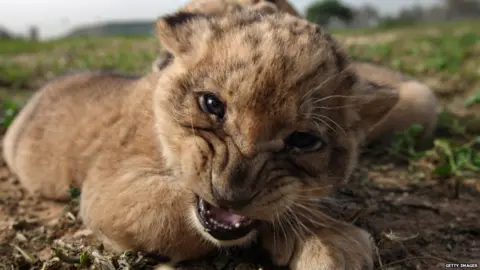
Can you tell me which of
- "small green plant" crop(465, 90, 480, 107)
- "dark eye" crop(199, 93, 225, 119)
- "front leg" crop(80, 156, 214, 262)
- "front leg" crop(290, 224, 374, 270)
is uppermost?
"dark eye" crop(199, 93, 225, 119)

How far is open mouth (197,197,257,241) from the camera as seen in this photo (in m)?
2.78

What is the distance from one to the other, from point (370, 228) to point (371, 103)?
880 mm

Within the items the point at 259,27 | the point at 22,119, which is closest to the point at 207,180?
the point at 259,27

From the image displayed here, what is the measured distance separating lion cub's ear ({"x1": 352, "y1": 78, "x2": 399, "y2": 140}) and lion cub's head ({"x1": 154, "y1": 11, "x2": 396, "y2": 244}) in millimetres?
57

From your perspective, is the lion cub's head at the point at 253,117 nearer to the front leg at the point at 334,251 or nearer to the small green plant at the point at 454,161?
the front leg at the point at 334,251

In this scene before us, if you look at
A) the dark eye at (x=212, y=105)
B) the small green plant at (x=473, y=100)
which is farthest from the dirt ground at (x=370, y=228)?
the small green plant at (x=473, y=100)

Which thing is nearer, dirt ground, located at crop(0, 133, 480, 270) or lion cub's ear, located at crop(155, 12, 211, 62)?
dirt ground, located at crop(0, 133, 480, 270)

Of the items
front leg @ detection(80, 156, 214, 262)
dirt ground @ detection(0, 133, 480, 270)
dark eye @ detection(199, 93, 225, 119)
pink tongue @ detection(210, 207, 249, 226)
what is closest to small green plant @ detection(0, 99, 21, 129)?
dirt ground @ detection(0, 133, 480, 270)

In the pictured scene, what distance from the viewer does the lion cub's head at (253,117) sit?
2.65m

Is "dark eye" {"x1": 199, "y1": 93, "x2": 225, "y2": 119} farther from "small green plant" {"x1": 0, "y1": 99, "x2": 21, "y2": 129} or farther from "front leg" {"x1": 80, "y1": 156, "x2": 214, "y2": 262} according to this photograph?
"small green plant" {"x1": 0, "y1": 99, "x2": 21, "y2": 129}

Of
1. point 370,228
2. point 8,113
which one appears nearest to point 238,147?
point 370,228

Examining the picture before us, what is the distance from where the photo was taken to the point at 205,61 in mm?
3123

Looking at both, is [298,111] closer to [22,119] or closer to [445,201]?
[445,201]

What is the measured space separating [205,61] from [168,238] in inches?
41.8
